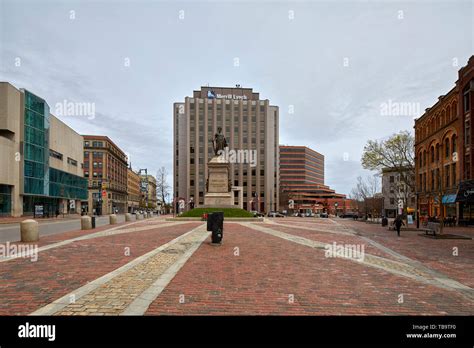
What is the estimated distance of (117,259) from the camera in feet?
32.6

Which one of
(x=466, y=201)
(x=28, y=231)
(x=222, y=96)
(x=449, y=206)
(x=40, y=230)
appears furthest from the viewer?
(x=222, y=96)

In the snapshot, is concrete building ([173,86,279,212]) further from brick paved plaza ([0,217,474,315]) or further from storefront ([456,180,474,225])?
brick paved plaza ([0,217,474,315])

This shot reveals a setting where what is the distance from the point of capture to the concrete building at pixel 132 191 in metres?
131

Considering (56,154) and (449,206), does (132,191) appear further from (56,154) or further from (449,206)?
(449,206)

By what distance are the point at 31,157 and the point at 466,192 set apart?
2322 inches

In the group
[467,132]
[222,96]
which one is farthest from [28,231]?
[222,96]

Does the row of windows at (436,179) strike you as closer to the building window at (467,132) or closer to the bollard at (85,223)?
the building window at (467,132)

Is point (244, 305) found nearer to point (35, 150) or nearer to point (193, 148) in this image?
point (35, 150)

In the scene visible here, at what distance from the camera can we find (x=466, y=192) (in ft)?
93.9

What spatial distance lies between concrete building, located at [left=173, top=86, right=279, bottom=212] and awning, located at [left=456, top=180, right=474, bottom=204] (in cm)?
6920

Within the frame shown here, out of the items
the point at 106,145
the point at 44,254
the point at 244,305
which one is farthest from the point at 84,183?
the point at 244,305

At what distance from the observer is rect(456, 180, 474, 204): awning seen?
2769 cm

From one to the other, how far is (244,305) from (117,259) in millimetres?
5833

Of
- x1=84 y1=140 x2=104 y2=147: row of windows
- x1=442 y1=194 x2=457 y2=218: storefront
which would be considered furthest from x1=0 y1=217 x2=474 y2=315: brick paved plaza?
x1=84 y1=140 x2=104 y2=147: row of windows
